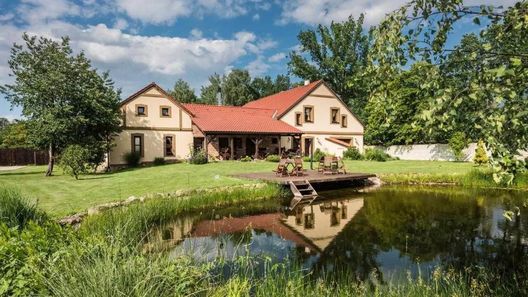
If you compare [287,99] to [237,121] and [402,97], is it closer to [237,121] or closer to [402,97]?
[237,121]

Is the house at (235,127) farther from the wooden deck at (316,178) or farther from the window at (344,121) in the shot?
the wooden deck at (316,178)

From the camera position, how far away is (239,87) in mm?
54094

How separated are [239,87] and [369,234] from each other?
4675 centimetres

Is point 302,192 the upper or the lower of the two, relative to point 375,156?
lower

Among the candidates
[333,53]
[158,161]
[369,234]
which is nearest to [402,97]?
[369,234]

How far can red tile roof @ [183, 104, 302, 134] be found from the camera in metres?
27.1

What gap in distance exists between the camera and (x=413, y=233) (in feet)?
30.1

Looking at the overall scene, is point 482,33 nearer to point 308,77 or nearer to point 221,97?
point 308,77

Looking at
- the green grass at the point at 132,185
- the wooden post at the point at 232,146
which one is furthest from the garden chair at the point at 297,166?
the wooden post at the point at 232,146

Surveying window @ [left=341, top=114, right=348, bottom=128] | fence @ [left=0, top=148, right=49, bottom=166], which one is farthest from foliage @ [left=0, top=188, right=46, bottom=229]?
fence @ [left=0, top=148, right=49, bottom=166]

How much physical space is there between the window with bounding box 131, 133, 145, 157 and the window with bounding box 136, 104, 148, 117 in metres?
1.44

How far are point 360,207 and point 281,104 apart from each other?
2202 cm

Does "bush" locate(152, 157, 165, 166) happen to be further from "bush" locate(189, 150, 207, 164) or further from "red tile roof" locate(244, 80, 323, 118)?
"red tile roof" locate(244, 80, 323, 118)

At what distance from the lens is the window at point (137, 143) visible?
25391 millimetres
